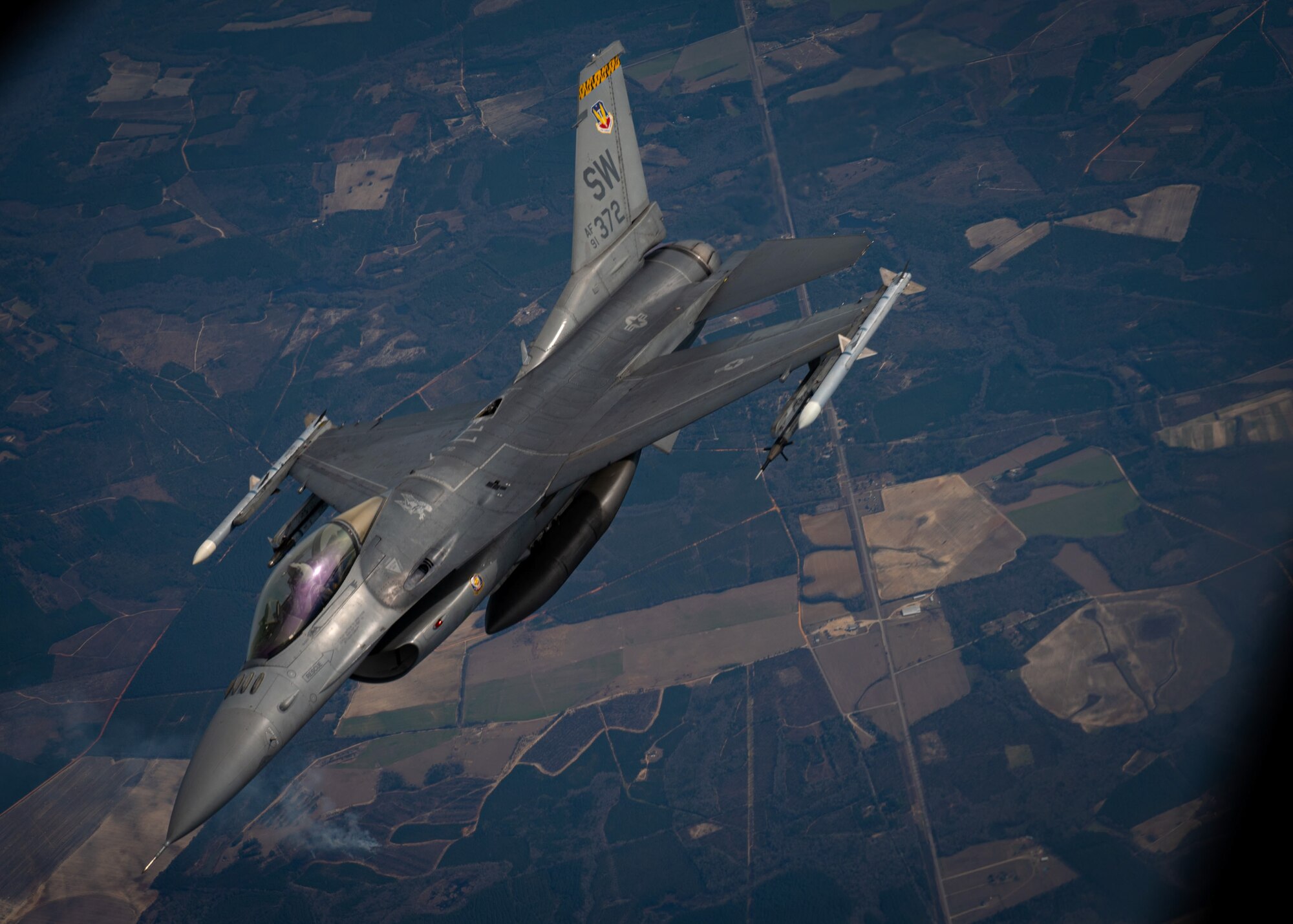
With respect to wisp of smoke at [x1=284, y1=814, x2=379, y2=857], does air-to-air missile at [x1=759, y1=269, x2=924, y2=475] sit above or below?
above

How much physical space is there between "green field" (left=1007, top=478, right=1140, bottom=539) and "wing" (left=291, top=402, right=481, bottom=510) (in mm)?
31856

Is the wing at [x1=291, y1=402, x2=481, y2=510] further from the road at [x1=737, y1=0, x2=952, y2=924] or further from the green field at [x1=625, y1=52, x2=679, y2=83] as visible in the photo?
the green field at [x1=625, y1=52, x2=679, y2=83]

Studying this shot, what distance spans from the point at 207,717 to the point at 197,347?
2450 cm

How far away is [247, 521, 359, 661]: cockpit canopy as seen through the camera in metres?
17.5

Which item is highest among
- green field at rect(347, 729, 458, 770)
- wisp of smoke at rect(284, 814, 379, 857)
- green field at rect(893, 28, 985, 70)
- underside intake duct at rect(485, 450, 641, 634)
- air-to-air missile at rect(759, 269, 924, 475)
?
air-to-air missile at rect(759, 269, 924, 475)

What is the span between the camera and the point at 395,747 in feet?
144

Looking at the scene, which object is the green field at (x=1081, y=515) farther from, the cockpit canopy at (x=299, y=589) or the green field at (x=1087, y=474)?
the cockpit canopy at (x=299, y=589)

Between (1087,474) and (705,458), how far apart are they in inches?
745

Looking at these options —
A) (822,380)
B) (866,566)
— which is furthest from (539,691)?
(822,380)

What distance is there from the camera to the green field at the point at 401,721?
44375 mm

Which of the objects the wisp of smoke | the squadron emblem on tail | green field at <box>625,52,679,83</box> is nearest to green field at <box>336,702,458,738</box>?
the wisp of smoke

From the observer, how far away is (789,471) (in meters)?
52.0

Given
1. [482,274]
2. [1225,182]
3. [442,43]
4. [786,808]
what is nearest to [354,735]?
[786,808]

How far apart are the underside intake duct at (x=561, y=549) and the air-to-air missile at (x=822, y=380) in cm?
352
